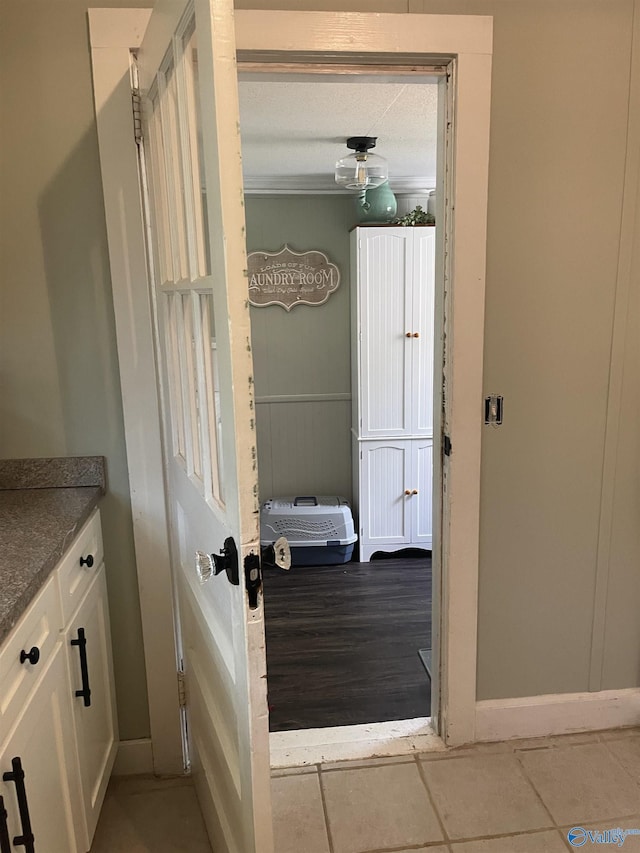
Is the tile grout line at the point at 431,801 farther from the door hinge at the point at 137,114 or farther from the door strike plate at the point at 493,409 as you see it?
the door hinge at the point at 137,114

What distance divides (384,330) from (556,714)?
7.27 feet

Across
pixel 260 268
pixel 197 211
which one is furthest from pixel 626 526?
pixel 260 268

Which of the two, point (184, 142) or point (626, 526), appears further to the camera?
point (626, 526)

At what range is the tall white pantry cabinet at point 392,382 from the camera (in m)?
3.53

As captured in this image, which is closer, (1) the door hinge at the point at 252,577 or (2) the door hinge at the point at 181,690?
(1) the door hinge at the point at 252,577

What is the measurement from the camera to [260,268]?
391 cm

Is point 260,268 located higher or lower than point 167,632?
higher

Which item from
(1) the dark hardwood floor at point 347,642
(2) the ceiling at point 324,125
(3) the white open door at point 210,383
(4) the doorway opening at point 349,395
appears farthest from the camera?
(4) the doorway opening at point 349,395

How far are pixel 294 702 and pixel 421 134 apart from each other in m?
2.50

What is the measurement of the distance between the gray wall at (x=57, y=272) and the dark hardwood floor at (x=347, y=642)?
0.88 metres

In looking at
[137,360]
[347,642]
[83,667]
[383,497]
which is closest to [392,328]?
[383,497]

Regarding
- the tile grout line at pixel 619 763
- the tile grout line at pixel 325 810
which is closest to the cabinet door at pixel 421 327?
the tile grout line at pixel 619 763

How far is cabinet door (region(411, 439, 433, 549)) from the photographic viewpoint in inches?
147

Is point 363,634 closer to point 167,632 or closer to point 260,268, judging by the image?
point 167,632
